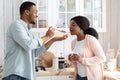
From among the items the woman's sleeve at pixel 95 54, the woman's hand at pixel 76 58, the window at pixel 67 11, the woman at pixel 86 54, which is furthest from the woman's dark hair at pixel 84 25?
the window at pixel 67 11

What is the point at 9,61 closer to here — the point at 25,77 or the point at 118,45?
the point at 25,77

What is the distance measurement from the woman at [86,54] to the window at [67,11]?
2.41ft

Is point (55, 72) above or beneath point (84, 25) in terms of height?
beneath

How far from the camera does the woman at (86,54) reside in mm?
2604

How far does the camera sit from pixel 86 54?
2654 millimetres

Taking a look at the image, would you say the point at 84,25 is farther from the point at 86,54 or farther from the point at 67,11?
the point at 67,11

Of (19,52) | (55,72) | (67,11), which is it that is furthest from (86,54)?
(67,11)

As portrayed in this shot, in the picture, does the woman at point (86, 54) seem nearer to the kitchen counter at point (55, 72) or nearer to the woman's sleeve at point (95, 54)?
the woman's sleeve at point (95, 54)

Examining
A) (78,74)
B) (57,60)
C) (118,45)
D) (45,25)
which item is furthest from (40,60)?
(118,45)

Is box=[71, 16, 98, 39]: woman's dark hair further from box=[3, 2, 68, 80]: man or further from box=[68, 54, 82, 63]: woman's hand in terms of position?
box=[3, 2, 68, 80]: man

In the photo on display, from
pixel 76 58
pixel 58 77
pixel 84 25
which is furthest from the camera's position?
pixel 58 77

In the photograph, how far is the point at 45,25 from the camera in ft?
11.3

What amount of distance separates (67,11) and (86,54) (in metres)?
1.03

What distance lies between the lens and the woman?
2604 millimetres
